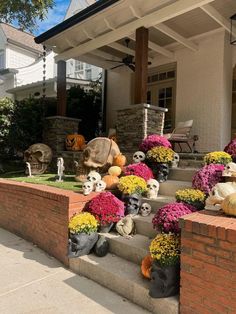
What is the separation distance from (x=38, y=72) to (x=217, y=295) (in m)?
19.4

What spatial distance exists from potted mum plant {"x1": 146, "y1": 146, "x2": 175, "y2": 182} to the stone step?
18 cm

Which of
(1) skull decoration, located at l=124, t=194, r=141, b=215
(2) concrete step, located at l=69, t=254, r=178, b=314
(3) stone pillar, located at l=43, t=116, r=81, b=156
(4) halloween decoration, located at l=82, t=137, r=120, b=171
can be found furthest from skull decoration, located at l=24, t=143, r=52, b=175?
(2) concrete step, located at l=69, t=254, r=178, b=314

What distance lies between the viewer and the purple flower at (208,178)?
148 inches

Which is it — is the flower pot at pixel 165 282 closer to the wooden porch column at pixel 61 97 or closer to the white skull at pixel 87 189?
the white skull at pixel 87 189

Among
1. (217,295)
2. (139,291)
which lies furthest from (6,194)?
(217,295)

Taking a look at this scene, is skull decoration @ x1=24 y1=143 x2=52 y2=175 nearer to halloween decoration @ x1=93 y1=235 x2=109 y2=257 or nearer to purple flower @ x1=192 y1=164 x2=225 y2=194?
halloween decoration @ x1=93 y1=235 x2=109 y2=257

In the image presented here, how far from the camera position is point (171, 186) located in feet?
15.2

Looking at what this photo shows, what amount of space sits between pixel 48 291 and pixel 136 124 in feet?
13.8

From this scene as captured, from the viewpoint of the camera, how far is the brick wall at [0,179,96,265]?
4.07 meters

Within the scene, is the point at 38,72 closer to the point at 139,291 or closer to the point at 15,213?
the point at 15,213

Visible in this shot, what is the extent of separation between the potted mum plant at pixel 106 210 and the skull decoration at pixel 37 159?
3.75 meters

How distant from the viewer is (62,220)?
4.08 metres

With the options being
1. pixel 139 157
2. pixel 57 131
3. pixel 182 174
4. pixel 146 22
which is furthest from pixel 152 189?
pixel 57 131

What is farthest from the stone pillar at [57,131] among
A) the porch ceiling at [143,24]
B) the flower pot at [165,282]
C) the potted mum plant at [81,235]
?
the flower pot at [165,282]
